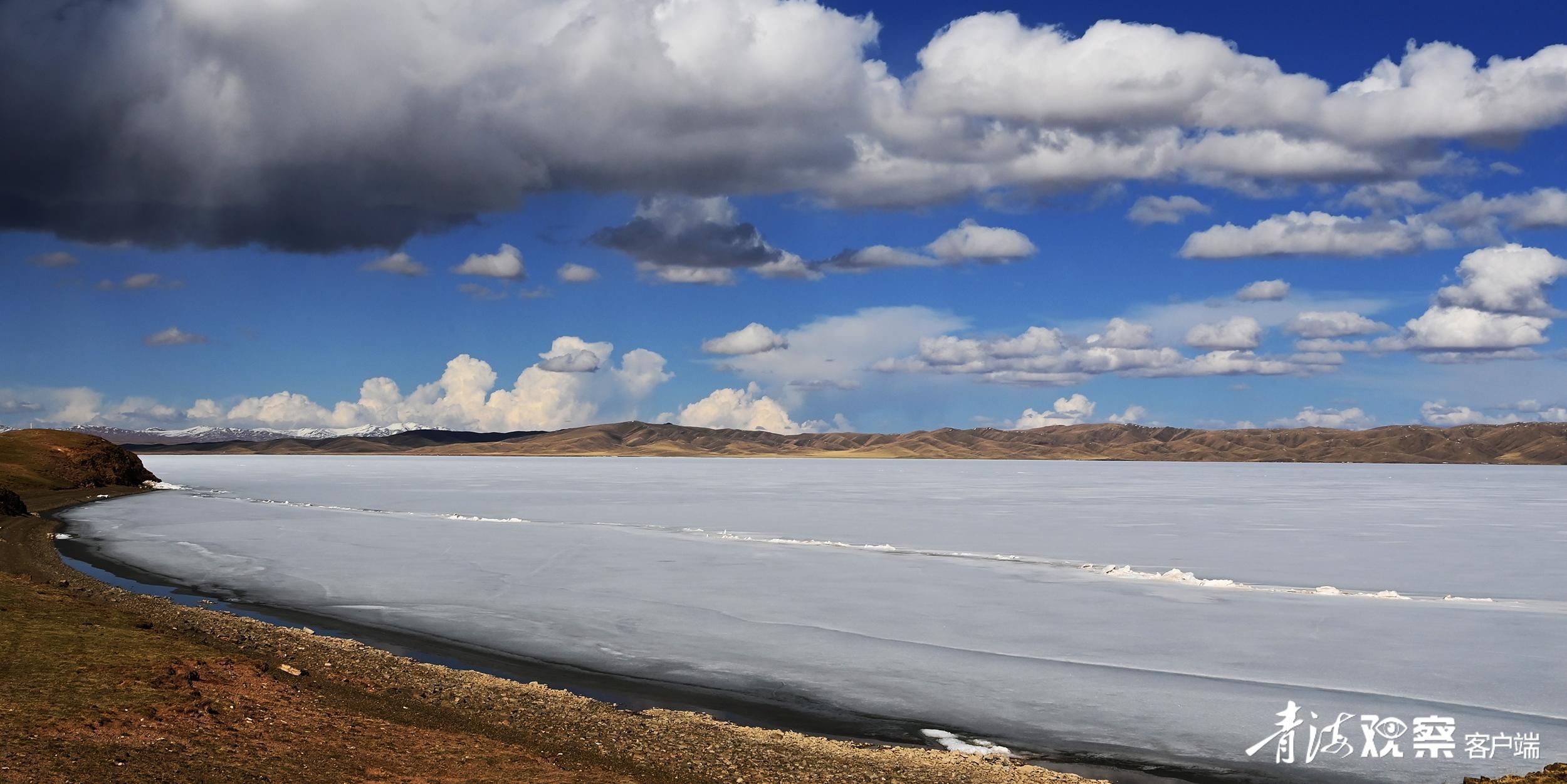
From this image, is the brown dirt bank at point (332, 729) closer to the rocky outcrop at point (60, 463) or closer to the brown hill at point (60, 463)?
the brown hill at point (60, 463)

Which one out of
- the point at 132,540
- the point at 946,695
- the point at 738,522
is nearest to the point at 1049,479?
the point at 738,522

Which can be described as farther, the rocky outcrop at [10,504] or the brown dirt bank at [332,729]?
the rocky outcrop at [10,504]

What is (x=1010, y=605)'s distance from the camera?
20047mm

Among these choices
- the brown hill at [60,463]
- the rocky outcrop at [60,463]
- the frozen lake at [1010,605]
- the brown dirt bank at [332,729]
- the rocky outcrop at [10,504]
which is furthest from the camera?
the rocky outcrop at [60,463]

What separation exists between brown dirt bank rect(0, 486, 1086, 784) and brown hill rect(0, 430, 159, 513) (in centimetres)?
4548

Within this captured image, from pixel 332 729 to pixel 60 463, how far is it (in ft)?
190

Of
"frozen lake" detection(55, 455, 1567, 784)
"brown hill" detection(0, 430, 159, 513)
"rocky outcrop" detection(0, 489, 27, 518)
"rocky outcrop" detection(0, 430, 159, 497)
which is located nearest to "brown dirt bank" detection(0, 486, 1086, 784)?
"frozen lake" detection(55, 455, 1567, 784)

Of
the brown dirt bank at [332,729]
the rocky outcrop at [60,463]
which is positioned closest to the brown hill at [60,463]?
the rocky outcrop at [60,463]

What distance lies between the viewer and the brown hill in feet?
168

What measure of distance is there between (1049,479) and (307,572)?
88768 mm

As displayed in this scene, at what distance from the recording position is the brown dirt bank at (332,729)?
28.9ft

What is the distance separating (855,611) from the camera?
62.7ft

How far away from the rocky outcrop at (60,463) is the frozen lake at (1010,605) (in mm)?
12358

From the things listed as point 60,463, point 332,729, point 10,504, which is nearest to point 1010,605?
point 332,729
